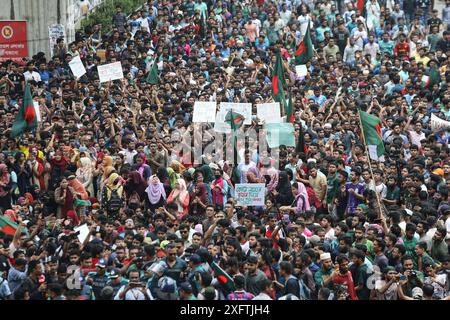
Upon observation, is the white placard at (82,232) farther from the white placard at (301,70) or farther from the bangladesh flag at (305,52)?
the white placard at (301,70)

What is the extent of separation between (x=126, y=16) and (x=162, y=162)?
34.5 ft

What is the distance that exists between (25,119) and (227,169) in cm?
334

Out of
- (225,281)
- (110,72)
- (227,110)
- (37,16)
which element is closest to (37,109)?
(110,72)

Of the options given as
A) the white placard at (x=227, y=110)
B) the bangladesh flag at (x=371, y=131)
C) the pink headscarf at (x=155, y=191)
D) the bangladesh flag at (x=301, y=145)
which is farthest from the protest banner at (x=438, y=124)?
the pink headscarf at (x=155, y=191)

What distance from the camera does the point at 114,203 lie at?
58.5ft

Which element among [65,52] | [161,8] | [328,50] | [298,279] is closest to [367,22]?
[328,50]

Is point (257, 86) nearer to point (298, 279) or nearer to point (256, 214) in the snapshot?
point (256, 214)

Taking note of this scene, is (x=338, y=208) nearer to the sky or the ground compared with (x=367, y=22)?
nearer to the ground

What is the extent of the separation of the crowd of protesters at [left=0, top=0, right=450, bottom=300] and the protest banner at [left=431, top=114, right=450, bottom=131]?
0.46ft

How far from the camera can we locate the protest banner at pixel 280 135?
19891 mm

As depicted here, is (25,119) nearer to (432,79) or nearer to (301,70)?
(301,70)

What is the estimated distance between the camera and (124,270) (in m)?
14.5

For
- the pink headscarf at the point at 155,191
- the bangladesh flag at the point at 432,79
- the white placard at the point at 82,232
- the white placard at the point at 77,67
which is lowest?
the white placard at the point at 82,232

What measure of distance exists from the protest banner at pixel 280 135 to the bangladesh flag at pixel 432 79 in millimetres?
5199
